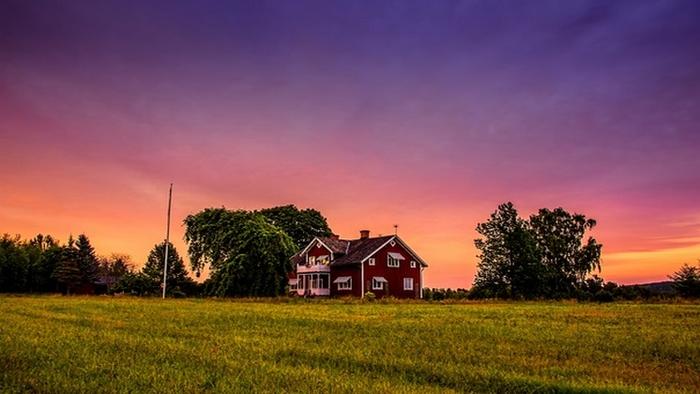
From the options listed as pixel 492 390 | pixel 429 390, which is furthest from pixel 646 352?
pixel 429 390

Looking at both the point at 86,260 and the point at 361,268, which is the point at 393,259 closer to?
the point at 361,268

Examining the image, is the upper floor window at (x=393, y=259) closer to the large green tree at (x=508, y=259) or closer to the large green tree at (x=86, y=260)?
the large green tree at (x=508, y=259)

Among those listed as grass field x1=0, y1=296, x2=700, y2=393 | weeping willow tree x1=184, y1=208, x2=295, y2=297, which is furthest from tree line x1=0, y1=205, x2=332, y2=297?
grass field x1=0, y1=296, x2=700, y2=393

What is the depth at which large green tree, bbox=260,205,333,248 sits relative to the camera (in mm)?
96250

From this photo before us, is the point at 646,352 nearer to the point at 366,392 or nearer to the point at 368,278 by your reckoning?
the point at 366,392

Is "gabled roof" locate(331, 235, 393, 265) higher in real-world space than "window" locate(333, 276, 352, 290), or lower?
higher

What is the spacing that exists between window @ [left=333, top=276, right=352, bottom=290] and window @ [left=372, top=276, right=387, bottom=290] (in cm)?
297

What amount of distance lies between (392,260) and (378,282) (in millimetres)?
3693

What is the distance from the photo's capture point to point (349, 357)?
1203cm

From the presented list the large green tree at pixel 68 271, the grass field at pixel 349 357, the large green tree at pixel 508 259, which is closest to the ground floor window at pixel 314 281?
the large green tree at pixel 508 259

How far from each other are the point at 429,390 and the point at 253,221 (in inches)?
2275

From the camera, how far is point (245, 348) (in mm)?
13281

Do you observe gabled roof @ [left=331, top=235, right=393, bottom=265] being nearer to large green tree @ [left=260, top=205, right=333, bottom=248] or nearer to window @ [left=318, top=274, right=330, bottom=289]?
window @ [left=318, top=274, right=330, bottom=289]

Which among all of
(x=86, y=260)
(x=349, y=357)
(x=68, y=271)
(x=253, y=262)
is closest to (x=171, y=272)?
(x=68, y=271)
